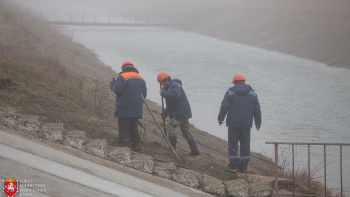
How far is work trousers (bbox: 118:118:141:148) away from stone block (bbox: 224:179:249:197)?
1.92m

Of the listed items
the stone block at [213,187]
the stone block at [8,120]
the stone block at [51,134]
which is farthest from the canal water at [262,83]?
the stone block at [8,120]

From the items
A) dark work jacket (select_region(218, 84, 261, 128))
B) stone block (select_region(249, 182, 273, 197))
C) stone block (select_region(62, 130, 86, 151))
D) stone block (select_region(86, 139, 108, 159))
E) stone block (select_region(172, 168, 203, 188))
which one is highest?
dark work jacket (select_region(218, 84, 261, 128))

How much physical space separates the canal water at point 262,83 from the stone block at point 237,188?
4.10 metres

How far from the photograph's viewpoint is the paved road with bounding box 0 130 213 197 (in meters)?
6.89

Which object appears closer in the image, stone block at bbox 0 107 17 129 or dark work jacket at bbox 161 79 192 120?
stone block at bbox 0 107 17 129

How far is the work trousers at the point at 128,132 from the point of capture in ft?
29.9

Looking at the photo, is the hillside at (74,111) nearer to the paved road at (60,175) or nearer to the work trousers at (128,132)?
the work trousers at (128,132)

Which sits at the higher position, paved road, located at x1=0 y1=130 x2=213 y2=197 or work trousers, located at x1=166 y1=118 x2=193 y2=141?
work trousers, located at x1=166 y1=118 x2=193 y2=141

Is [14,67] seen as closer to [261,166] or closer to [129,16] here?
[261,166]

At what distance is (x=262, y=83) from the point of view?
94.4 ft

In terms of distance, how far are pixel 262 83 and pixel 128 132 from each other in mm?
20531

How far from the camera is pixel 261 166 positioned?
41.2 feet

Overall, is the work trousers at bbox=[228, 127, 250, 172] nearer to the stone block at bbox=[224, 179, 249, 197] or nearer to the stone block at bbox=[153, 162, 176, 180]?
the stone block at bbox=[224, 179, 249, 197]


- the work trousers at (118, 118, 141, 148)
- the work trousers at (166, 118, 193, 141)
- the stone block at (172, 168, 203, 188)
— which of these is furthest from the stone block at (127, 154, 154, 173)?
the work trousers at (166, 118, 193, 141)
